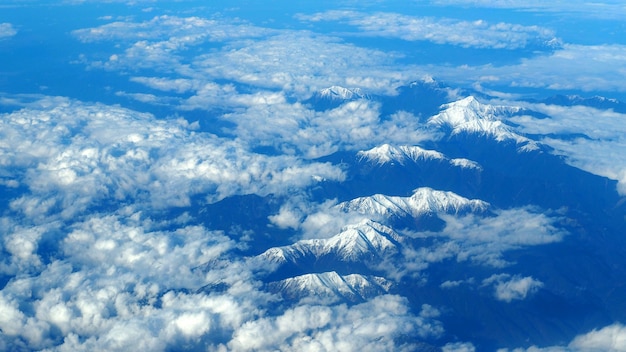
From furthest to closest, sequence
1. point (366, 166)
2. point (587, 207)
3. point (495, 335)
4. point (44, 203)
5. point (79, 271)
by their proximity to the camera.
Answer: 1. point (366, 166)
2. point (587, 207)
3. point (44, 203)
4. point (79, 271)
5. point (495, 335)

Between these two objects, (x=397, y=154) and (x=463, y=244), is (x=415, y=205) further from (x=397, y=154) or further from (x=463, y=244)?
(x=397, y=154)

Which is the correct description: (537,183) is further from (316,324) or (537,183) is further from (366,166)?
(316,324)

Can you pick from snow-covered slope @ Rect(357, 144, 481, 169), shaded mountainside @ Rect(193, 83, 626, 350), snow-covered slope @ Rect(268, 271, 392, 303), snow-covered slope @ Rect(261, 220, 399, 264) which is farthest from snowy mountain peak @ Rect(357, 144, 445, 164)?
snow-covered slope @ Rect(268, 271, 392, 303)

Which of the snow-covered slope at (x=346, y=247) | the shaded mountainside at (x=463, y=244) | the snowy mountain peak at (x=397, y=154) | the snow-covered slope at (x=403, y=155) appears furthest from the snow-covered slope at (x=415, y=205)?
the snowy mountain peak at (x=397, y=154)

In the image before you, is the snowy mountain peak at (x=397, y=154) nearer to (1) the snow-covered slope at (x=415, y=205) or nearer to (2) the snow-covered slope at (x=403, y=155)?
(2) the snow-covered slope at (x=403, y=155)

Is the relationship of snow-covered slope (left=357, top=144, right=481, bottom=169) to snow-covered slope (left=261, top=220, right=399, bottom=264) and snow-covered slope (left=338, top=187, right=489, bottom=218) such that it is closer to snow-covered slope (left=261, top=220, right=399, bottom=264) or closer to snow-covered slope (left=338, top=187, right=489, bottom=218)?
snow-covered slope (left=338, top=187, right=489, bottom=218)

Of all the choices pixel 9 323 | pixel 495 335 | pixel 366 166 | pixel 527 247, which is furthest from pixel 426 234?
pixel 9 323
